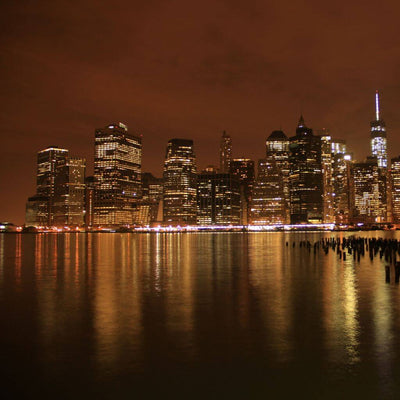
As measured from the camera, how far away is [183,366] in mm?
12742

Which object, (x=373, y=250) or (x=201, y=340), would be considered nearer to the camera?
(x=201, y=340)

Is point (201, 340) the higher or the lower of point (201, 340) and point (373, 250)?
the higher

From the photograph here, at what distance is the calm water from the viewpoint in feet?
37.2

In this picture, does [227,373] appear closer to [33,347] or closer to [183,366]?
[183,366]

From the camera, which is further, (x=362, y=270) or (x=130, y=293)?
(x=362, y=270)

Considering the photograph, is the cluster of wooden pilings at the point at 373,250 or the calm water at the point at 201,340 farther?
the cluster of wooden pilings at the point at 373,250

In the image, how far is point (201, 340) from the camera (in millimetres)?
15422

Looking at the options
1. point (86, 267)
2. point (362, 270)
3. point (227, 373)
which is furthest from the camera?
point (86, 267)

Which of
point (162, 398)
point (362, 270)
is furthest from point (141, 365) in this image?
point (362, 270)

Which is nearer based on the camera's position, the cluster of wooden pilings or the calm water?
the calm water

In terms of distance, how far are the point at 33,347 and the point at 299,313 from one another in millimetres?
10997

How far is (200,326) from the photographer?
691 inches

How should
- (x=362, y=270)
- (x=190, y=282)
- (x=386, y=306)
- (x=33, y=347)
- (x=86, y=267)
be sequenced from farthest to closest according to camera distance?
(x=86, y=267) → (x=362, y=270) → (x=190, y=282) → (x=386, y=306) → (x=33, y=347)

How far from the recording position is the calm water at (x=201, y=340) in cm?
1134
